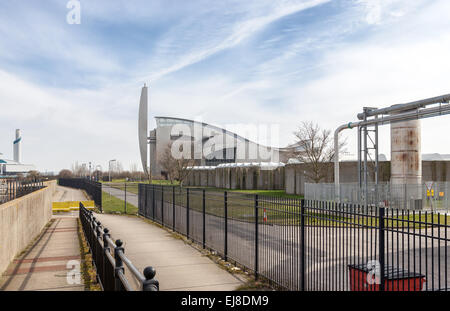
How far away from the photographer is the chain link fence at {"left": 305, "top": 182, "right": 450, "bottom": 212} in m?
25.9

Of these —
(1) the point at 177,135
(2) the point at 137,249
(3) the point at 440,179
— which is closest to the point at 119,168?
(1) the point at 177,135

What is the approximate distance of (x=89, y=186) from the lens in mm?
38844

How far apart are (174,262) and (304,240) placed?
163 inches

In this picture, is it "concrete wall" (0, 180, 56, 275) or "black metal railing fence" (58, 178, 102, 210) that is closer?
"concrete wall" (0, 180, 56, 275)

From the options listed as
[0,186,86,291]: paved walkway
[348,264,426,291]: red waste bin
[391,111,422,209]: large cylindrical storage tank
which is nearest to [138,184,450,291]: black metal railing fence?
[348,264,426,291]: red waste bin

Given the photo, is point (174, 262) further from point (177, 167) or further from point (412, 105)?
point (177, 167)

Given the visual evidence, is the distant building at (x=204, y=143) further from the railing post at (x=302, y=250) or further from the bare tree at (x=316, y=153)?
the railing post at (x=302, y=250)

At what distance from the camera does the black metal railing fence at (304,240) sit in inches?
214

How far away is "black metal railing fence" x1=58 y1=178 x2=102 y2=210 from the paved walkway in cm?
1262

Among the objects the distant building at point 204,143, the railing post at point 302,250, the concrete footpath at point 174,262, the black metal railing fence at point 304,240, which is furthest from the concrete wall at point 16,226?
the distant building at point 204,143

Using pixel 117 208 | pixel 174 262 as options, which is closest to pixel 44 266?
pixel 174 262

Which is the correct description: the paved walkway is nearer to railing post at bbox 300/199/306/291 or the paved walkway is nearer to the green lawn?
railing post at bbox 300/199/306/291

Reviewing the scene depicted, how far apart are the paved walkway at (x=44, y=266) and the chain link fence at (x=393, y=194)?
17.2 meters
